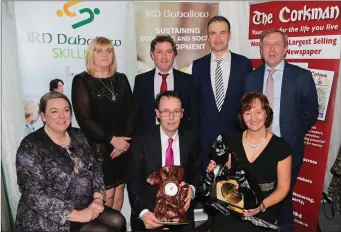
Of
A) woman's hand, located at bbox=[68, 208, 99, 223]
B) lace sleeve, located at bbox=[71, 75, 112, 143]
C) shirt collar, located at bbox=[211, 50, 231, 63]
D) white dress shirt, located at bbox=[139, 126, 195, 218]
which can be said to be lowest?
woman's hand, located at bbox=[68, 208, 99, 223]

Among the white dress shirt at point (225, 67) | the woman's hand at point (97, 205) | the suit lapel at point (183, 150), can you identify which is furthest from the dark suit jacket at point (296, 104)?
the woman's hand at point (97, 205)

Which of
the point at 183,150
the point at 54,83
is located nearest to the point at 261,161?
the point at 183,150

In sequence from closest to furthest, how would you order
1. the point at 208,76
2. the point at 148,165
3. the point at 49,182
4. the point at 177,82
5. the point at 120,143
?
1. the point at 49,182
2. the point at 148,165
3. the point at 120,143
4. the point at 177,82
5. the point at 208,76

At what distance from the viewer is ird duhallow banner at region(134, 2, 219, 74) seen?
→ 14.0ft

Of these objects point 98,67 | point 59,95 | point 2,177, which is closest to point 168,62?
point 98,67

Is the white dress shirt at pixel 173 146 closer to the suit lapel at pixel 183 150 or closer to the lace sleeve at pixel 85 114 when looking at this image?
the suit lapel at pixel 183 150

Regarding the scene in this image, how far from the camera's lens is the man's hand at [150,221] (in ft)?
8.54

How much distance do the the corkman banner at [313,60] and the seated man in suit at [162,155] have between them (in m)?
1.67

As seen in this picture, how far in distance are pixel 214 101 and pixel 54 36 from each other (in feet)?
6.40

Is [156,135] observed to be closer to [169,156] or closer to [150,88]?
[169,156]

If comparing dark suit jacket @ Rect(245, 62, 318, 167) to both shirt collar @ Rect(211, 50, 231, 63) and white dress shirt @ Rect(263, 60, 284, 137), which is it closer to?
white dress shirt @ Rect(263, 60, 284, 137)

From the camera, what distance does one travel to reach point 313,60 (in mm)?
3887

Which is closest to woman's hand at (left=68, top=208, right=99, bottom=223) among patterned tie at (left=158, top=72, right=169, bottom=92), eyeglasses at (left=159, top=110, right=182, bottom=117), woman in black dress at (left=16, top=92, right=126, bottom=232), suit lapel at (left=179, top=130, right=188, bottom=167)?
woman in black dress at (left=16, top=92, right=126, bottom=232)

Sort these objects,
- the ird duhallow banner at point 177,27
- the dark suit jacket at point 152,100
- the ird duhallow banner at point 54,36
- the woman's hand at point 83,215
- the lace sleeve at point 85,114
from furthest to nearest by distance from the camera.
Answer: the ird duhallow banner at point 177,27 < the ird duhallow banner at point 54,36 < the dark suit jacket at point 152,100 < the lace sleeve at point 85,114 < the woman's hand at point 83,215
